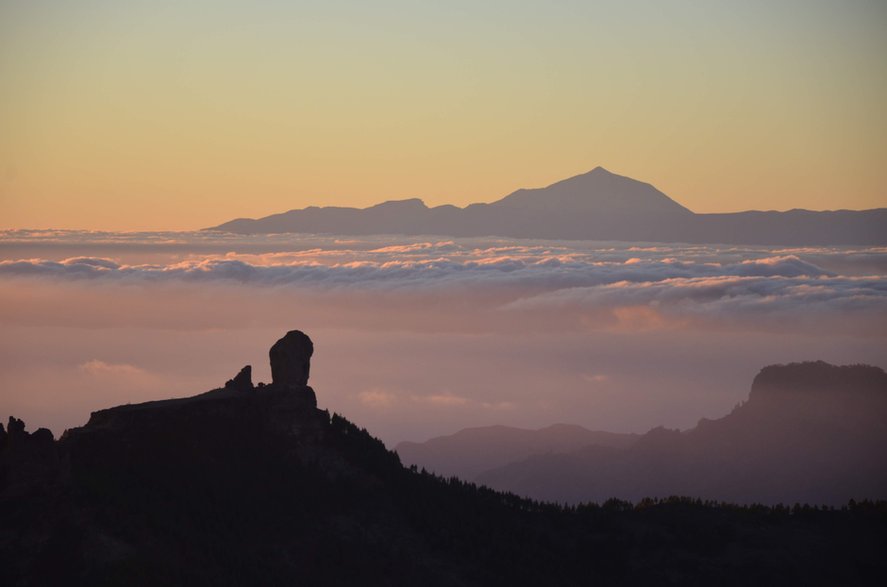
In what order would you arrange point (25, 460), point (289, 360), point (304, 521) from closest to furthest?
1. point (25, 460)
2. point (304, 521)
3. point (289, 360)

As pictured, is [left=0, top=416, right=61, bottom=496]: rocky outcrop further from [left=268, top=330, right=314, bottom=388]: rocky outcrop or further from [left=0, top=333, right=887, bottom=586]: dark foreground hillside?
[left=268, top=330, right=314, bottom=388]: rocky outcrop

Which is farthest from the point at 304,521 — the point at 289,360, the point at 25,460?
the point at 25,460

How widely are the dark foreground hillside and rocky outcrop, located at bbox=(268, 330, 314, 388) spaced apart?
15 centimetres

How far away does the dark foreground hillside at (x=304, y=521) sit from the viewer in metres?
102

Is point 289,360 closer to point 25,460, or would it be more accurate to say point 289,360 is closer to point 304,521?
point 304,521

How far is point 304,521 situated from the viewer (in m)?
122

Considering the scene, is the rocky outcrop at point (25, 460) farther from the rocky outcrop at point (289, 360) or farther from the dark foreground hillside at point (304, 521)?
the rocky outcrop at point (289, 360)

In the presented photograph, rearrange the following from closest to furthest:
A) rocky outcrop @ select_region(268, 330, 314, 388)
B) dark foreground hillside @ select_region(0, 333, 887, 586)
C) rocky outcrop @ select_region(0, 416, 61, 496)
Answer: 1. rocky outcrop @ select_region(0, 416, 61, 496)
2. dark foreground hillside @ select_region(0, 333, 887, 586)
3. rocky outcrop @ select_region(268, 330, 314, 388)

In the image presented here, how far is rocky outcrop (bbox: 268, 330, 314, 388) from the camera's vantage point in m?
129

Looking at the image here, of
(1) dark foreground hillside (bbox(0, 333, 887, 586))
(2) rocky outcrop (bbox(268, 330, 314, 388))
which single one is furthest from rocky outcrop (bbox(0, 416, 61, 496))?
(2) rocky outcrop (bbox(268, 330, 314, 388))

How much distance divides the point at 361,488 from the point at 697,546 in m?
33.5

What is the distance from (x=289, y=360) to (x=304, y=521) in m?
16.3

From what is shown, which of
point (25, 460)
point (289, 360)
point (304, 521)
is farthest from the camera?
point (289, 360)

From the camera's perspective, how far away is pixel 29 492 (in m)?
101
